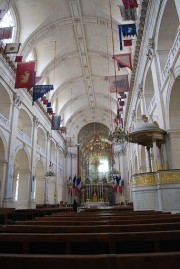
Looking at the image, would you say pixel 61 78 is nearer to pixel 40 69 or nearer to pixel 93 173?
pixel 40 69

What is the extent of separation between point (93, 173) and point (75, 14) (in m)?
27.4

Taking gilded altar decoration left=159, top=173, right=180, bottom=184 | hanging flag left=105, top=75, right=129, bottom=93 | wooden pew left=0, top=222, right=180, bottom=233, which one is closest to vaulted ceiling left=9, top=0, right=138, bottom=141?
hanging flag left=105, top=75, right=129, bottom=93

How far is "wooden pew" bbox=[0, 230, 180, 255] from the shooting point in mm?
1842

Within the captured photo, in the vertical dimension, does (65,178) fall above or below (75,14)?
below

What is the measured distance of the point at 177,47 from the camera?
795cm

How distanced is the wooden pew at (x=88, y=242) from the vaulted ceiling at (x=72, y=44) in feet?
39.1

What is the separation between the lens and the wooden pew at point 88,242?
6.04 feet

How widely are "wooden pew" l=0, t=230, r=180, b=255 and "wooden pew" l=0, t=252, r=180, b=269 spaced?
65 cm

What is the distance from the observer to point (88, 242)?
77.7 inches

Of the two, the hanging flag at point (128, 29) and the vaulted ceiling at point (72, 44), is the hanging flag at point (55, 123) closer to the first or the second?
the vaulted ceiling at point (72, 44)

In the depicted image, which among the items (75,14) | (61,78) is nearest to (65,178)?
(61,78)

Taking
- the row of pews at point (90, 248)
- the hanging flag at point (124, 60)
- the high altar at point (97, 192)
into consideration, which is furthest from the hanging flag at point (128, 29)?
the high altar at point (97, 192)

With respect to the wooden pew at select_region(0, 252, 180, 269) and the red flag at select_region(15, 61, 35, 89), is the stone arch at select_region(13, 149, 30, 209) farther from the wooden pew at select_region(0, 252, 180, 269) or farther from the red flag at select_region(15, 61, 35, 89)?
the wooden pew at select_region(0, 252, 180, 269)

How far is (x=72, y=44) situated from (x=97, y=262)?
19.8m
